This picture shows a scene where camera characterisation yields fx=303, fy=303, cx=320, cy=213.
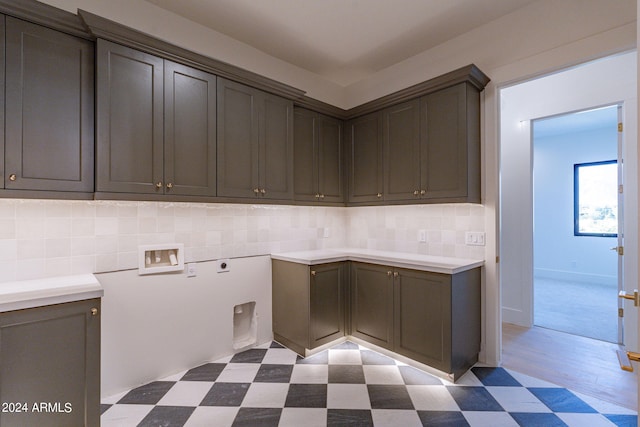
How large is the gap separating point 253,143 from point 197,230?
0.88 m

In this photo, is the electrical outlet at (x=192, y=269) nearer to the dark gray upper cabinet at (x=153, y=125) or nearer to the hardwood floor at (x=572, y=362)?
the dark gray upper cabinet at (x=153, y=125)

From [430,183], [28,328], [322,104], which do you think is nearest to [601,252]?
[430,183]

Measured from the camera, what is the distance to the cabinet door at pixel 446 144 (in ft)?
7.97

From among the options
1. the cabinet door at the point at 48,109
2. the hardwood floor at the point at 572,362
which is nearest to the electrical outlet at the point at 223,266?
the cabinet door at the point at 48,109

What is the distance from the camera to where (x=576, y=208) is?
232 inches

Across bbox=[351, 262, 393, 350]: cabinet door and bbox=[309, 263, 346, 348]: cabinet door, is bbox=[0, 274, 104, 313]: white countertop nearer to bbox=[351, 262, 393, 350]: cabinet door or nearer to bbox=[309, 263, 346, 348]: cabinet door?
bbox=[309, 263, 346, 348]: cabinet door

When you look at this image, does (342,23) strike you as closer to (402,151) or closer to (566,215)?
(402,151)

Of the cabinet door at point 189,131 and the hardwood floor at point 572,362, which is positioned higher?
the cabinet door at point 189,131

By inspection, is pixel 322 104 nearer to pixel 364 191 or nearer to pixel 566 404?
pixel 364 191

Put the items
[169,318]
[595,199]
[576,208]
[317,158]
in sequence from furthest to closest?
[576,208] < [595,199] < [317,158] < [169,318]

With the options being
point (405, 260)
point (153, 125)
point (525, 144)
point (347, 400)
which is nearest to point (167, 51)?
point (153, 125)

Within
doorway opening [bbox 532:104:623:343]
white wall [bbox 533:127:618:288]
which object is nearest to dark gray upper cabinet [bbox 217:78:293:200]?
doorway opening [bbox 532:104:623:343]

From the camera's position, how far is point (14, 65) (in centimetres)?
164

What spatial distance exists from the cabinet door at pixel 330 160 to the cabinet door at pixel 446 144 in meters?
0.99
